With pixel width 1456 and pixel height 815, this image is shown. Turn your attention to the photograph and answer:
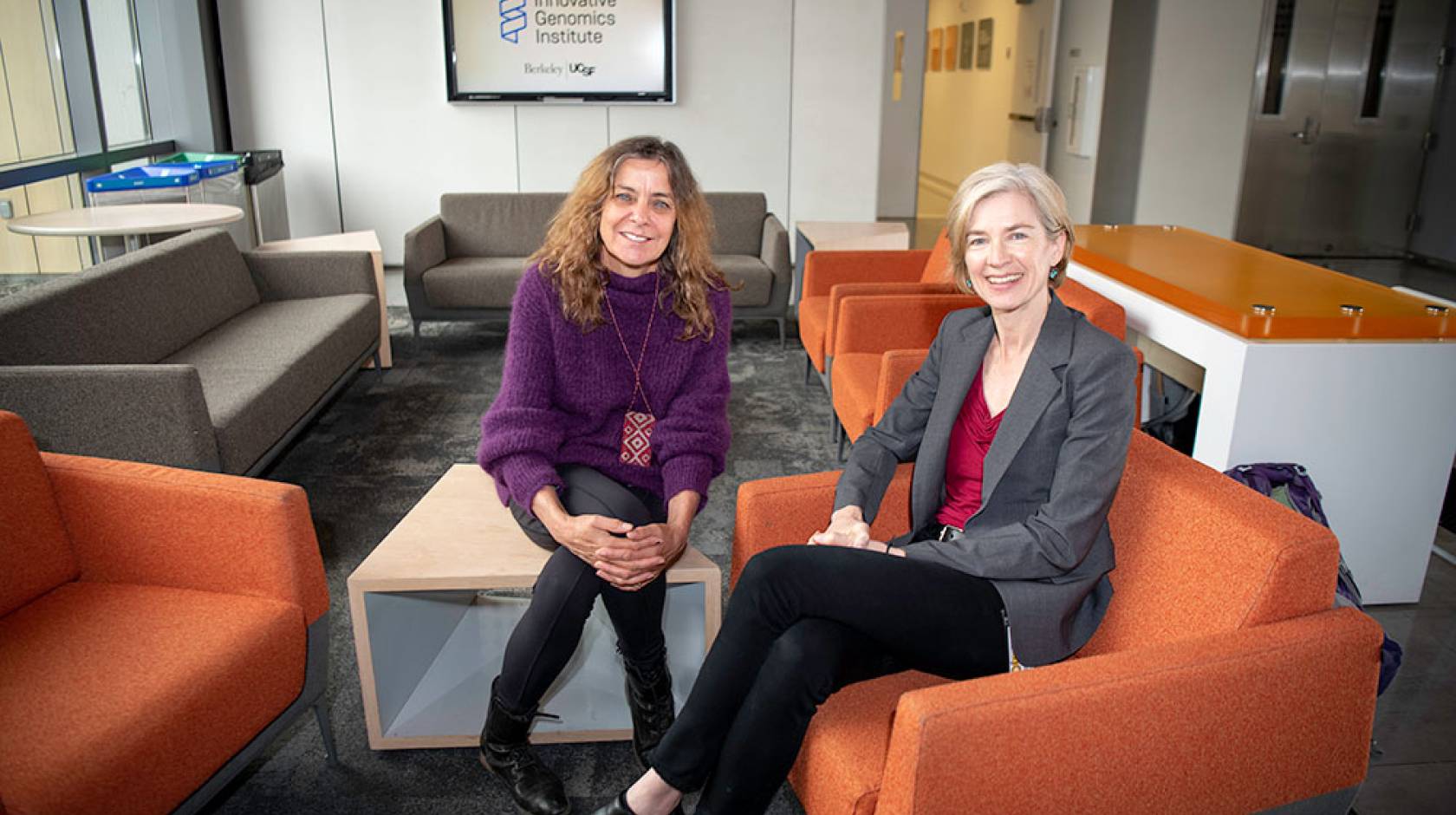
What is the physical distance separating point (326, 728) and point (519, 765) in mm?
457

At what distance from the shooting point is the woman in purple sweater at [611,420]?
6.69 ft

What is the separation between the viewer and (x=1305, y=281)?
307 centimetres

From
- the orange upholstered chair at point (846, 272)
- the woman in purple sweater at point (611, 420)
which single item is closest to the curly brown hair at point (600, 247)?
the woman in purple sweater at point (611, 420)

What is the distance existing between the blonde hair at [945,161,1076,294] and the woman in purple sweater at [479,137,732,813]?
0.58 meters

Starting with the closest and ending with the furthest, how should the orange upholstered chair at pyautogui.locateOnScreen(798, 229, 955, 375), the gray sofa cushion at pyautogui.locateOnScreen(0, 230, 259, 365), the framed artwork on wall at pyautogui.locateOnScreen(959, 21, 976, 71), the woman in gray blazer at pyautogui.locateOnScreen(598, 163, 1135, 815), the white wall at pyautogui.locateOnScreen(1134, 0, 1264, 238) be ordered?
the woman in gray blazer at pyautogui.locateOnScreen(598, 163, 1135, 815)
the gray sofa cushion at pyautogui.locateOnScreen(0, 230, 259, 365)
the orange upholstered chair at pyautogui.locateOnScreen(798, 229, 955, 375)
the white wall at pyautogui.locateOnScreen(1134, 0, 1264, 238)
the framed artwork on wall at pyautogui.locateOnScreen(959, 21, 976, 71)

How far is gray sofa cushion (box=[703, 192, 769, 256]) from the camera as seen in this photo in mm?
6102

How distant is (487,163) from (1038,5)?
5283 mm

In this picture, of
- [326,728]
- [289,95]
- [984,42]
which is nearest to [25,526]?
[326,728]

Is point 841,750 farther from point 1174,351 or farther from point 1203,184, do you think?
point 1203,184

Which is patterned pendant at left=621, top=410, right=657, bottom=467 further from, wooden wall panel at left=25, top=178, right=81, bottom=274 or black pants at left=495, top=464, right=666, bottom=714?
wooden wall panel at left=25, top=178, right=81, bottom=274

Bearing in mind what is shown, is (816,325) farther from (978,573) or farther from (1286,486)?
(978,573)

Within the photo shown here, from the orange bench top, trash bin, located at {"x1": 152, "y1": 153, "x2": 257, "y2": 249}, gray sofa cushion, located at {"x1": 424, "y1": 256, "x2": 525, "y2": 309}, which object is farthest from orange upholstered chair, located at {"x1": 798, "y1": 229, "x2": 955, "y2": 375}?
trash bin, located at {"x1": 152, "y1": 153, "x2": 257, "y2": 249}

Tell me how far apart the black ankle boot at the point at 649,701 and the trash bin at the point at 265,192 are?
562cm

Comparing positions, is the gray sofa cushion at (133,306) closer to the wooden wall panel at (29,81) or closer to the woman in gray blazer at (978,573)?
the wooden wall panel at (29,81)
